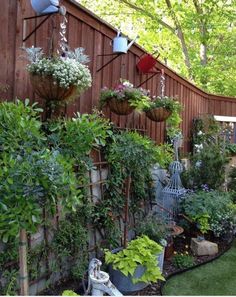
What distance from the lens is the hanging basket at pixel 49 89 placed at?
2441 mm

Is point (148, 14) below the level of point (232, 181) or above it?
above

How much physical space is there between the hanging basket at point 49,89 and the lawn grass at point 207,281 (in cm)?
199

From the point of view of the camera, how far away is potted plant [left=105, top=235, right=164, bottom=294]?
3.04 meters

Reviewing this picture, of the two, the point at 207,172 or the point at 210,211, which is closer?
the point at 210,211

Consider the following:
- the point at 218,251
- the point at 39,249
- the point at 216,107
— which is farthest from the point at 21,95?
the point at 216,107

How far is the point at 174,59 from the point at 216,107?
216 inches

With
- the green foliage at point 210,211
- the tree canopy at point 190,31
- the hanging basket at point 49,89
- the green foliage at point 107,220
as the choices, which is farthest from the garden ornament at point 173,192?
the tree canopy at point 190,31

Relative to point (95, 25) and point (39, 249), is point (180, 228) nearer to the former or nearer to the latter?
point (39, 249)

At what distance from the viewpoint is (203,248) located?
4.18 meters

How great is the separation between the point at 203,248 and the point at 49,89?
9.15 ft

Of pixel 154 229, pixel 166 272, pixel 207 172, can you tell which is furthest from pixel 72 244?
pixel 207 172

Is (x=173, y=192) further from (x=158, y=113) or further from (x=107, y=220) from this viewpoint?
(x=107, y=220)

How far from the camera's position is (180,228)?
4402 millimetres

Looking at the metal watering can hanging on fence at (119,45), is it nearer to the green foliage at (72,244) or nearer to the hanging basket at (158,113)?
the hanging basket at (158,113)
